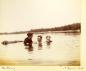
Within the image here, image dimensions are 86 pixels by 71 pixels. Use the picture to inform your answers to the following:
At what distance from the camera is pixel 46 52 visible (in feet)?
5.20

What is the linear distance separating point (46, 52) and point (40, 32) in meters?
0.21

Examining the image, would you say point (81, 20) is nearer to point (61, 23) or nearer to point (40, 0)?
point (61, 23)

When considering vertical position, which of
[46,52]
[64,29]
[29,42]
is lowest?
[46,52]

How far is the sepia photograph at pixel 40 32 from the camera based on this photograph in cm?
157

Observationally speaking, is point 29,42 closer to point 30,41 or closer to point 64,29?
point 30,41

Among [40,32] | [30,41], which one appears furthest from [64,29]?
[30,41]

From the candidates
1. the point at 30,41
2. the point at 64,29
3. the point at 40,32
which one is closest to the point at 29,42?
the point at 30,41

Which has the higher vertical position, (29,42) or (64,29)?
(64,29)

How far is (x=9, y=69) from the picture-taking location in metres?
1.59

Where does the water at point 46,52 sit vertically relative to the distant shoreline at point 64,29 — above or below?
below

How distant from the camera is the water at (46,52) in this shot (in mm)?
1557

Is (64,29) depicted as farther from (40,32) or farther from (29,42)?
(29,42)

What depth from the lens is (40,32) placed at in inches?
63.0

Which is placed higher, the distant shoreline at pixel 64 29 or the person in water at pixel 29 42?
the distant shoreline at pixel 64 29
